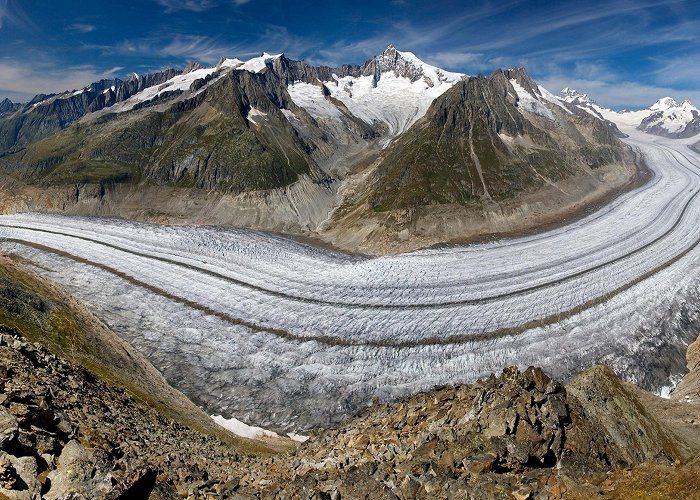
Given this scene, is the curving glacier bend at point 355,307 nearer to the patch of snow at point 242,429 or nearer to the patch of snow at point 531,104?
the patch of snow at point 242,429

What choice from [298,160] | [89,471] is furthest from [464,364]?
[298,160]

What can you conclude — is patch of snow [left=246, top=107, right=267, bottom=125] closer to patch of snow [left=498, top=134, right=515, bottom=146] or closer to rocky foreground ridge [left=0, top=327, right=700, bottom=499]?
patch of snow [left=498, top=134, right=515, bottom=146]

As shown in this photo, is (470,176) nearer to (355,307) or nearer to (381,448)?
(355,307)

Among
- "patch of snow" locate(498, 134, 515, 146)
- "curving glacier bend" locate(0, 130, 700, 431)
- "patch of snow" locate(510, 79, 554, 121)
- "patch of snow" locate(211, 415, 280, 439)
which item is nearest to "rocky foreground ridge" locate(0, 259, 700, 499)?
"patch of snow" locate(211, 415, 280, 439)

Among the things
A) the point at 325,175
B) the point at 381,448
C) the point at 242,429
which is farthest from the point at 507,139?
the point at 381,448

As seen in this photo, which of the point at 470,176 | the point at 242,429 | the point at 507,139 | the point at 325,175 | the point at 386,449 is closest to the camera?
the point at 386,449

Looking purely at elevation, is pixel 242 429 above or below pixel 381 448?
below

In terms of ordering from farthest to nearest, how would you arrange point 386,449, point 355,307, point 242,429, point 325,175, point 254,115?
point 254,115, point 325,175, point 355,307, point 242,429, point 386,449

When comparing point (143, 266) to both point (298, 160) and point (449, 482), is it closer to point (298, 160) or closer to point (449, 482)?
point (449, 482)

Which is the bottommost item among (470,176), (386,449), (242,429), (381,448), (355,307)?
(242,429)
